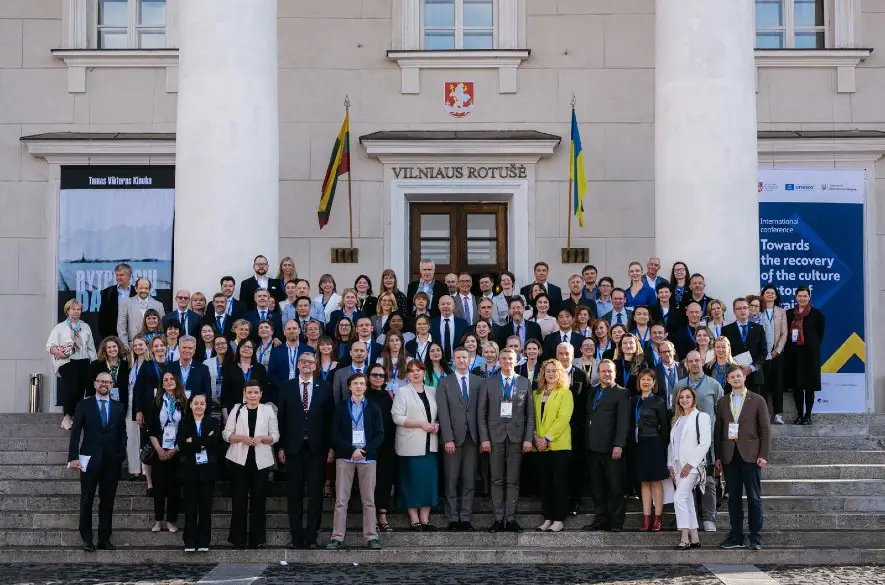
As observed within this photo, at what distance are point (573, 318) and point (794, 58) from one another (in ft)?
23.0

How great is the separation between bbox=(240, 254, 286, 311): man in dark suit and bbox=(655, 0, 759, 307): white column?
4.43 metres

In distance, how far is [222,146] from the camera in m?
14.0

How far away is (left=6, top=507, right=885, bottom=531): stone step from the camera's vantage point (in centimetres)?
1206

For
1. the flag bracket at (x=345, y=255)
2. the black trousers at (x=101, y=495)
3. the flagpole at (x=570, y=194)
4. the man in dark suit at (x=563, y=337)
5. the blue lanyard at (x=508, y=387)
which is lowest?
the black trousers at (x=101, y=495)

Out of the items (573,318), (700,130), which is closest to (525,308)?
(573,318)

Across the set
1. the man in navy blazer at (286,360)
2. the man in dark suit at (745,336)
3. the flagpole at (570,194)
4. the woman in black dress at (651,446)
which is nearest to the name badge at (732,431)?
the woman in black dress at (651,446)

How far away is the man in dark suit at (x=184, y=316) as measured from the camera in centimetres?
1319

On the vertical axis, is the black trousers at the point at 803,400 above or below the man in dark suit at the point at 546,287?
below

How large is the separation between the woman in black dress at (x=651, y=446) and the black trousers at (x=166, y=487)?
4.23 m

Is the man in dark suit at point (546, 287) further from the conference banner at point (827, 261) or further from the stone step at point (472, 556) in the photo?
the conference banner at point (827, 261)

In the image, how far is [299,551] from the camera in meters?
11.6

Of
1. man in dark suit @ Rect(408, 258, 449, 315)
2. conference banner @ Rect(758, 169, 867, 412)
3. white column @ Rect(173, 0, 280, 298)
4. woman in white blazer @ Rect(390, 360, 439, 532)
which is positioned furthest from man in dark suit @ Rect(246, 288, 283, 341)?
conference banner @ Rect(758, 169, 867, 412)

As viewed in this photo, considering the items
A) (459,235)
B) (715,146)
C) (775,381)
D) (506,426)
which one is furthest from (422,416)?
(459,235)

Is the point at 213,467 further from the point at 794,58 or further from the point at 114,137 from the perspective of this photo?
the point at 794,58
